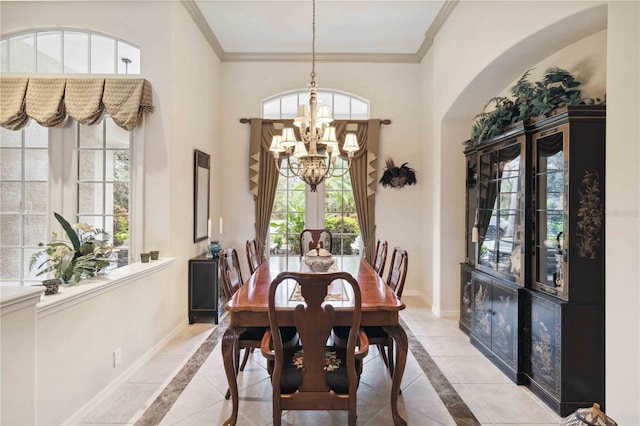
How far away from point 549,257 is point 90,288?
10.7 feet

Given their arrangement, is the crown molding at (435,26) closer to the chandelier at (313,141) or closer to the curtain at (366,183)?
the curtain at (366,183)

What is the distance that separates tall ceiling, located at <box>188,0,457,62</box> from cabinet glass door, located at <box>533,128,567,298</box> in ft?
7.65

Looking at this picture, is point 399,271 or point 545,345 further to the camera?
point 399,271

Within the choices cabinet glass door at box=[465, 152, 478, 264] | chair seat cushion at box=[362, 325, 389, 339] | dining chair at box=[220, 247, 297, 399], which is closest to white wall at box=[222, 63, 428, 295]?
cabinet glass door at box=[465, 152, 478, 264]

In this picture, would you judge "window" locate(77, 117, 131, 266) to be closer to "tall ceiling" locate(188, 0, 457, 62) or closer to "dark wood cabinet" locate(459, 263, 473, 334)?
"tall ceiling" locate(188, 0, 457, 62)

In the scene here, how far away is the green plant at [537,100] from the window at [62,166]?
3.53 metres

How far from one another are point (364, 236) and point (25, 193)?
415cm

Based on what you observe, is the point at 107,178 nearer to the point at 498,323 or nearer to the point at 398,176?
the point at 398,176

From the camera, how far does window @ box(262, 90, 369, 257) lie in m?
5.07

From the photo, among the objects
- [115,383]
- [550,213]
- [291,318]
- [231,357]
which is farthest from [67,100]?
[550,213]

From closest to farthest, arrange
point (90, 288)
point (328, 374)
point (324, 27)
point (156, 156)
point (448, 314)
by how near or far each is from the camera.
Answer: point (328, 374) < point (90, 288) < point (156, 156) < point (448, 314) < point (324, 27)

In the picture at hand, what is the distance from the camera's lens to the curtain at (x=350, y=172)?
4.90m

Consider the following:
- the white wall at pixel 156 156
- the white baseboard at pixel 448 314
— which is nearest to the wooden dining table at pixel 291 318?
the white wall at pixel 156 156

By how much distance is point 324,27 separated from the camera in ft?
13.9
